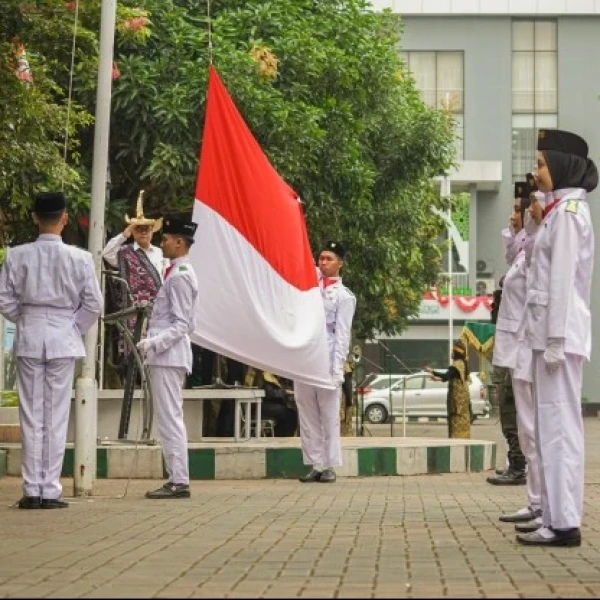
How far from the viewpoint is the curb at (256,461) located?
17078 millimetres

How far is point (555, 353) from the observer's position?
9.97 meters

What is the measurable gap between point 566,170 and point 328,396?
7.07 metres

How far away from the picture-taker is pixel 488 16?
238 ft

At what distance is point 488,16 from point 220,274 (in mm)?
56914

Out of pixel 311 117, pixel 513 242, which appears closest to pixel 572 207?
pixel 513 242

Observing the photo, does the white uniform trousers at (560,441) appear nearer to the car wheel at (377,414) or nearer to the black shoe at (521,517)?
the black shoe at (521,517)

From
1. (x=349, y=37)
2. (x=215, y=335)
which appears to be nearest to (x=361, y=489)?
(x=215, y=335)

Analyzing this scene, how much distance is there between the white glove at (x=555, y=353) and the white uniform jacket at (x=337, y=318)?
296 inches

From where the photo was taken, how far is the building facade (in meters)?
71.7

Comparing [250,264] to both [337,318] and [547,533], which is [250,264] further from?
[547,533]

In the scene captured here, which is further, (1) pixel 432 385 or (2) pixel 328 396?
(1) pixel 432 385

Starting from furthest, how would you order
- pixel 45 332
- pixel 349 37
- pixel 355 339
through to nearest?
pixel 355 339 < pixel 349 37 < pixel 45 332

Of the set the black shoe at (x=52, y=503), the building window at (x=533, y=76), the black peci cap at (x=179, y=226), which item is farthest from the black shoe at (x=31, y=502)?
the building window at (x=533, y=76)

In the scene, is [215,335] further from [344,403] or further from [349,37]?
[349,37]
